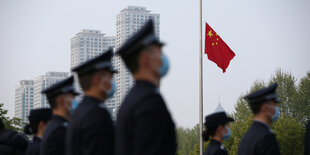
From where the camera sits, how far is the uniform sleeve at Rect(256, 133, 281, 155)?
7197 mm

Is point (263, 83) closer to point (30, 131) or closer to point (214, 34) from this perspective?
point (214, 34)

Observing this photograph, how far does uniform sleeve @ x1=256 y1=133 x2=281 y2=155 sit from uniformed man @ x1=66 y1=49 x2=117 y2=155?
2296 millimetres

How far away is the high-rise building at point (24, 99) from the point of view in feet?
567

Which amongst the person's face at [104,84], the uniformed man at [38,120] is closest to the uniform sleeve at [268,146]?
the person's face at [104,84]

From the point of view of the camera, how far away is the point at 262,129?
296 inches

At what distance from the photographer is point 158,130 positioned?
15.4ft

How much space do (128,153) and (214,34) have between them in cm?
2284

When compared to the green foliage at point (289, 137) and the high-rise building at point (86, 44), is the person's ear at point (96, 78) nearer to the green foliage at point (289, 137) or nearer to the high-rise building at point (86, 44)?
the green foliage at point (289, 137)

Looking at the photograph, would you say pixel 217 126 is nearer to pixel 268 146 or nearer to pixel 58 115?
pixel 268 146

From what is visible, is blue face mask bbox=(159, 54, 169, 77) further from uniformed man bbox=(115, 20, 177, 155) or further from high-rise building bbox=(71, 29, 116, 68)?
high-rise building bbox=(71, 29, 116, 68)

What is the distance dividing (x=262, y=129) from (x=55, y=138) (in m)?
2.60

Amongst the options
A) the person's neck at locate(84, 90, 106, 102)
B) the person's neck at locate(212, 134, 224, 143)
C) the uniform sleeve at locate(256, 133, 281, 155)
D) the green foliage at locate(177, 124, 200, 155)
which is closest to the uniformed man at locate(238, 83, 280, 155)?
the uniform sleeve at locate(256, 133, 281, 155)

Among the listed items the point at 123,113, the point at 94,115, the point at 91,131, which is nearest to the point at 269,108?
the point at 94,115

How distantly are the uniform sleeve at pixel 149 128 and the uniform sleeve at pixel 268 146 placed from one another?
9.10ft
